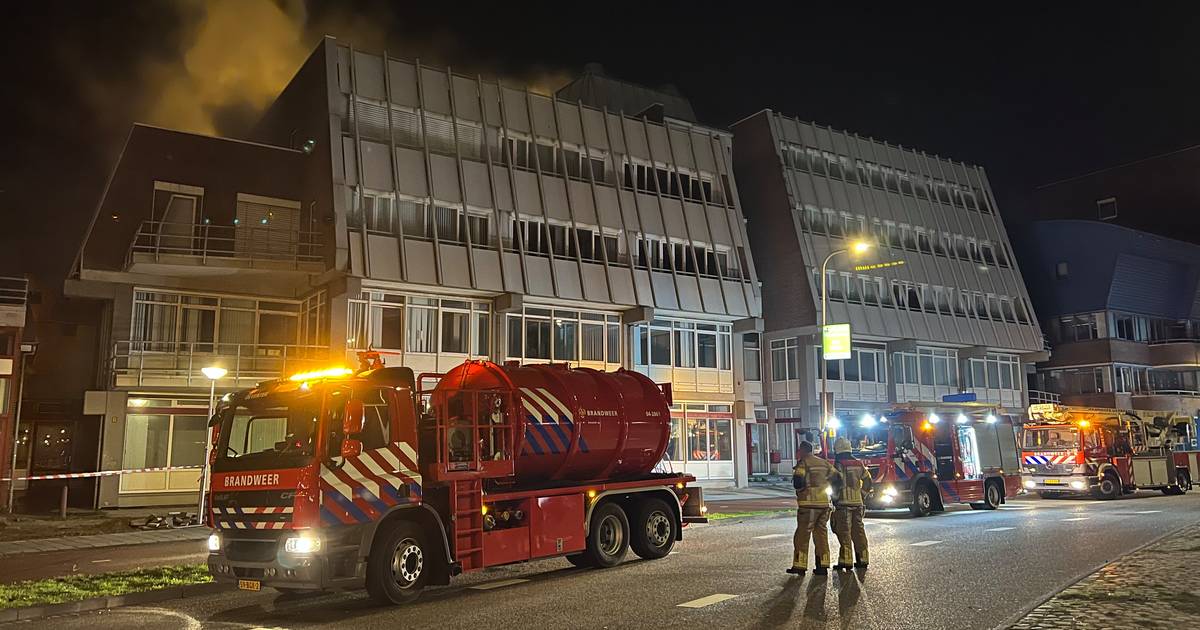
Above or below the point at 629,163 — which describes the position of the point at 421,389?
below

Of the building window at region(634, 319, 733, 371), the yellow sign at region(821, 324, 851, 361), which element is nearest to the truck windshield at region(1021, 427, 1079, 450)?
the yellow sign at region(821, 324, 851, 361)

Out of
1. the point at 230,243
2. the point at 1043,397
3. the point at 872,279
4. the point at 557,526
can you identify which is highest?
the point at 872,279

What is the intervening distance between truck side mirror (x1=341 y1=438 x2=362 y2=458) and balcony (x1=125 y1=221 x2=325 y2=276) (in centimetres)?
1697

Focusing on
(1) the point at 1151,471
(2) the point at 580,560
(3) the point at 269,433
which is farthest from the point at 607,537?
(1) the point at 1151,471

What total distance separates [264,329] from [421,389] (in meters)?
18.7

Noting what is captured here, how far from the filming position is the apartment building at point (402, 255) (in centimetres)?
2608

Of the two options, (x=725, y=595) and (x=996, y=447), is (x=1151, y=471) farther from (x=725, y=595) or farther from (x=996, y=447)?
(x=725, y=595)

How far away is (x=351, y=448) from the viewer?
1010 centimetres

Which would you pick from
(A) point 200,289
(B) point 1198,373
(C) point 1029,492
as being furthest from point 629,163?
(B) point 1198,373

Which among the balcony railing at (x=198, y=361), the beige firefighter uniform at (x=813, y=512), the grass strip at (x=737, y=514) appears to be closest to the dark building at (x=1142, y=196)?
the grass strip at (x=737, y=514)

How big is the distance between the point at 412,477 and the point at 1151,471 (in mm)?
29025

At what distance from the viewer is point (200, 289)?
27.0 m

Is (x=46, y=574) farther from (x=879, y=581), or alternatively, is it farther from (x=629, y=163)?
(x=629, y=163)

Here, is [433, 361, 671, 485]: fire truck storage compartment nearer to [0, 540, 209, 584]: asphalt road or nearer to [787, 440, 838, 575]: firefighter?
[787, 440, 838, 575]: firefighter
